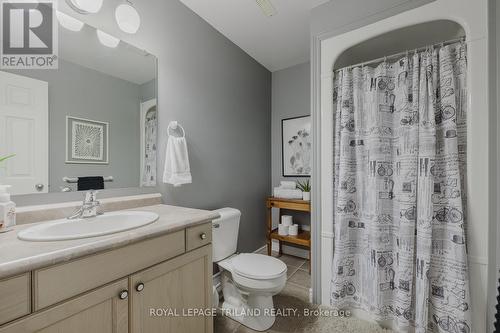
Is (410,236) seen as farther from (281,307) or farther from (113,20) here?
(113,20)

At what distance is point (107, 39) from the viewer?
4.40 feet

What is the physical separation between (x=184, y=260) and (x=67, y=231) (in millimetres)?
553

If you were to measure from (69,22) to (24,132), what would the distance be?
0.65 meters

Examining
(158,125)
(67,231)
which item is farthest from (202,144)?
(67,231)

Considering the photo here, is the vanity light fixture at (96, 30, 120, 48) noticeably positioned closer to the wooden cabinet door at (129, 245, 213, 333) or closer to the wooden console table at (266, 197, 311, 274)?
the wooden cabinet door at (129, 245, 213, 333)

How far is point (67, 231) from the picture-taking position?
1.02m

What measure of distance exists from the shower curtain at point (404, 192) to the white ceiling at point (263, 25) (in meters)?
0.72

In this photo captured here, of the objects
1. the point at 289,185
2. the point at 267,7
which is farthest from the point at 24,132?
the point at 289,185

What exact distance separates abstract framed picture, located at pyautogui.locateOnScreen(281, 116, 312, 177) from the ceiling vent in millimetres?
1196

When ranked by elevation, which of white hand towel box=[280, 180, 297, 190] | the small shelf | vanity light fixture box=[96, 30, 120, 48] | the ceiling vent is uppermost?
the ceiling vent

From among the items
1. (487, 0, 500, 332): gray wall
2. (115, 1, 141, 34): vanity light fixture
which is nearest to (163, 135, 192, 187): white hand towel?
(115, 1, 141, 34): vanity light fixture

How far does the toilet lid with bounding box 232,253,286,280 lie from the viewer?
58.6 inches

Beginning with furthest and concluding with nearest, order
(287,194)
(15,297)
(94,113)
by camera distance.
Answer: (287,194), (94,113), (15,297)

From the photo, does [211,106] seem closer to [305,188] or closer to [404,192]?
[305,188]
